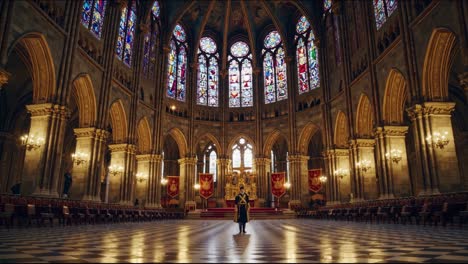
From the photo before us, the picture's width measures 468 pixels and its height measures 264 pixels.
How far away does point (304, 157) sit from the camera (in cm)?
3675

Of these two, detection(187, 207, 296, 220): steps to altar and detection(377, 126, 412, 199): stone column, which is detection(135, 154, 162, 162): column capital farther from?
detection(377, 126, 412, 199): stone column

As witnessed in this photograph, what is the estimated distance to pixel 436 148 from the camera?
655 inches

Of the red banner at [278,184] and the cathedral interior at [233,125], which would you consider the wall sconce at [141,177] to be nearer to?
the cathedral interior at [233,125]

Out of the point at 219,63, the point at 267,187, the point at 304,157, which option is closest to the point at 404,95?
the point at 304,157

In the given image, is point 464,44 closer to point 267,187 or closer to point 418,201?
A: point 418,201

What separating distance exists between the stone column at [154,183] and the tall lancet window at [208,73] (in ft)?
36.4

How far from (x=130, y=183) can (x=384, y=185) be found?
19763mm

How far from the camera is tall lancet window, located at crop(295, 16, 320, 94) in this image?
36.6 meters

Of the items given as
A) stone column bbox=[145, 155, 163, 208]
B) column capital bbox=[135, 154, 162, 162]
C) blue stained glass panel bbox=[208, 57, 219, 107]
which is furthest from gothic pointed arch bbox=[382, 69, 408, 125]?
blue stained glass panel bbox=[208, 57, 219, 107]

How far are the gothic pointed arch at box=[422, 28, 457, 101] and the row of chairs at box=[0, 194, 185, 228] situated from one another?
19.0 m

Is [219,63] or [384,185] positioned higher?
[219,63]

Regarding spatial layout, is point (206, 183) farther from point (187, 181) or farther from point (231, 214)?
point (231, 214)

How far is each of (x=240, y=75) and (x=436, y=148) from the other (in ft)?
95.9

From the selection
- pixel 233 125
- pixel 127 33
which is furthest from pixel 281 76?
pixel 127 33
